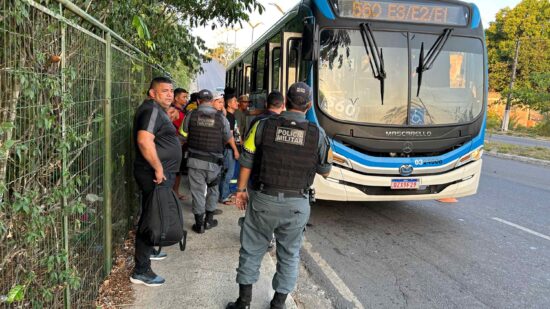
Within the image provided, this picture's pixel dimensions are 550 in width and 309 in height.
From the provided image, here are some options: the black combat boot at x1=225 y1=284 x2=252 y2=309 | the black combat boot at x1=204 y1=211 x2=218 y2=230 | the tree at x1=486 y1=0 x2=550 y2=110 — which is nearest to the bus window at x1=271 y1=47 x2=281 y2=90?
the black combat boot at x1=204 y1=211 x2=218 y2=230

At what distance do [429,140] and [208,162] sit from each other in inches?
114

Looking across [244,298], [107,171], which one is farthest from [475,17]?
[107,171]

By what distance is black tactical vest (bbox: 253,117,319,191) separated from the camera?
324 centimetres

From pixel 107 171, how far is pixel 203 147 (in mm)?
1713

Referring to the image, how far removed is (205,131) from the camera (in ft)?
17.1

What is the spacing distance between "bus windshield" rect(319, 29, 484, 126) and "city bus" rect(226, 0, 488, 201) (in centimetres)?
1

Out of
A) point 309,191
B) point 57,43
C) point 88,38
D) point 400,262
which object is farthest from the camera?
point 400,262

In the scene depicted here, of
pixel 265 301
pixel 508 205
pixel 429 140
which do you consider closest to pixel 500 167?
pixel 508 205

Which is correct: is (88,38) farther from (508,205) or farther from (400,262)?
(508,205)

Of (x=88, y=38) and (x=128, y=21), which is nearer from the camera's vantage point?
(x=88, y=38)

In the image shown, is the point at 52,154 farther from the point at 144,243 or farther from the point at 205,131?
the point at 205,131

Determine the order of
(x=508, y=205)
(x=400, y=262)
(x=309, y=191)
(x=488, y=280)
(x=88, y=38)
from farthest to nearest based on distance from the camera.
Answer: (x=508, y=205)
(x=400, y=262)
(x=488, y=280)
(x=309, y=191)
(x=88, y=38)

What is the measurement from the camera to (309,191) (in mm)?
3512

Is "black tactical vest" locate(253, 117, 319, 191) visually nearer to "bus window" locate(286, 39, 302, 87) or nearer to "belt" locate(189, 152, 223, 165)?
"belt" locate(189, 152, 223, 165)
